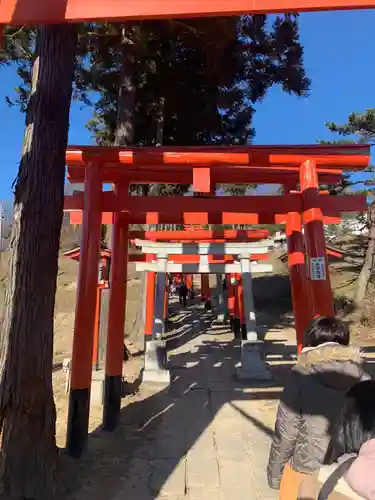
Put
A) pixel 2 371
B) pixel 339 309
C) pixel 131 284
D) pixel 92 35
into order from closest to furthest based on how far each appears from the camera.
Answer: pixel 2 371 < pixel 92 35 < pixel 339 309 < pixel 131 284

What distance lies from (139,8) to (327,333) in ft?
6.55

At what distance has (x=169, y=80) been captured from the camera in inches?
391

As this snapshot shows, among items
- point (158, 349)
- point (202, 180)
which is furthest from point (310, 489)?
point (158, 349)

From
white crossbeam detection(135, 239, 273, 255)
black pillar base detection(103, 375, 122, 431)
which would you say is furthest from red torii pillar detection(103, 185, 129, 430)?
white crossbeam detection(135, 239, 273, 255)

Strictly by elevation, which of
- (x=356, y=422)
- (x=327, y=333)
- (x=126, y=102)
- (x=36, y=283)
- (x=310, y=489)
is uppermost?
(x=126, y=102)

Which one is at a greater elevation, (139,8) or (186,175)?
(186,175)

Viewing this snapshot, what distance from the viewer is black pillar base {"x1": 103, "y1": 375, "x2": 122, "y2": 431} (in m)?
5.35

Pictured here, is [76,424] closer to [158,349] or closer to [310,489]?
[310,489]

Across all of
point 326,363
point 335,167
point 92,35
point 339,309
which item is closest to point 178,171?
point 335,167

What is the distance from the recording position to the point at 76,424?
13.9 ft

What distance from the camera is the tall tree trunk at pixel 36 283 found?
314 cm

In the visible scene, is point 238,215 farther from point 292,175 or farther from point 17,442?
point 17,442

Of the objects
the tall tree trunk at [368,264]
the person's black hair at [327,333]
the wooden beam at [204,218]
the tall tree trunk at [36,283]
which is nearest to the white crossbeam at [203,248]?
the wooden beam at [204,218]

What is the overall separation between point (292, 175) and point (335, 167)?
64 centimetres
